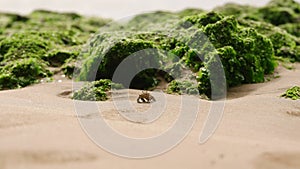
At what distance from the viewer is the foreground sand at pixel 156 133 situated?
7.75 feet

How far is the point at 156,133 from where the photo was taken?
295 centimetres

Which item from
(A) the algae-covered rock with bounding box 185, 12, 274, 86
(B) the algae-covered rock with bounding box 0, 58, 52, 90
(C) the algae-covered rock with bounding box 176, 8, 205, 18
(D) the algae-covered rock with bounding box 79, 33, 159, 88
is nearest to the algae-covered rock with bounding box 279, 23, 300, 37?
(C) the algae-covered rock with bounding box 176, 8, 205, 18

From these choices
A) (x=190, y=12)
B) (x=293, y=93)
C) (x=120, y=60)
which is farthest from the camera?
(x=190, y=12)

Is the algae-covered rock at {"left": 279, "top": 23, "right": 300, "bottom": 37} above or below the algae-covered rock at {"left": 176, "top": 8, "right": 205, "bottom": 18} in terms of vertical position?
below

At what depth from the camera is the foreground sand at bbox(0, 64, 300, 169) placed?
2363mm

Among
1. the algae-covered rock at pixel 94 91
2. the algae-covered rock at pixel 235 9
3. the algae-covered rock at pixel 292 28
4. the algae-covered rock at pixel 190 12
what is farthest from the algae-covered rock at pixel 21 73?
the algae-covered rock at pixel 235 9

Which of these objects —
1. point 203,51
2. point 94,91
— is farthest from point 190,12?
point 94,91

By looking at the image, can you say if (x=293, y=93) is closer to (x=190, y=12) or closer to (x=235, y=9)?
(x=190, y=12)

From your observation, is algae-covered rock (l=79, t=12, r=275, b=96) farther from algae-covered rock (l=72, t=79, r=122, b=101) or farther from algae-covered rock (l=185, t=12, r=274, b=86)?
algae-covered rock (l=72, t=79, r=122, b=101)

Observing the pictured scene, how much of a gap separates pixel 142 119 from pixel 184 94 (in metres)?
1.15

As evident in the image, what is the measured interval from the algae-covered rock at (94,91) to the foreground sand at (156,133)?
178mm

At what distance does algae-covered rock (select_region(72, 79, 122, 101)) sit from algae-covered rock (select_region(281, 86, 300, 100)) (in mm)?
1835

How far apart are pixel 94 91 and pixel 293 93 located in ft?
6.78

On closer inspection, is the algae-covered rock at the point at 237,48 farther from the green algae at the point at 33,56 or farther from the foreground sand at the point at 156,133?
the green algae at the point at 33,56
